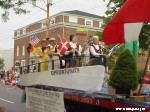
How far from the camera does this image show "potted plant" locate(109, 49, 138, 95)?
6.11m

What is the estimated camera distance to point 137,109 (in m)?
5.20

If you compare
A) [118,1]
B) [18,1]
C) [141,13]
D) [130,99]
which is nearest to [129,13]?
[141,13]

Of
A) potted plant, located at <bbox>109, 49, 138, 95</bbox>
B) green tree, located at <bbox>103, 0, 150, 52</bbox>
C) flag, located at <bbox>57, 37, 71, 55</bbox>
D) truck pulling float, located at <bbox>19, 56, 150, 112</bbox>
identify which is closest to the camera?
truck pulling float, located at <bbox>19, 56, 150, 112</bbox>

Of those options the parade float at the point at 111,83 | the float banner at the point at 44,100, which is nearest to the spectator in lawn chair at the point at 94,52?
the parade float at the point at 111,83

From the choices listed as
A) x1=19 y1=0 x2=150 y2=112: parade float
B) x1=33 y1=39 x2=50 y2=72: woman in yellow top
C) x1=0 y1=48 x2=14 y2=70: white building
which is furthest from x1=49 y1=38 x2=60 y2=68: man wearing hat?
x1=0 y1=48 x2=14 y2=70: white building

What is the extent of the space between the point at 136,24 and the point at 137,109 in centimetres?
170

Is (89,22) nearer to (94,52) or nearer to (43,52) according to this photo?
(43,52)

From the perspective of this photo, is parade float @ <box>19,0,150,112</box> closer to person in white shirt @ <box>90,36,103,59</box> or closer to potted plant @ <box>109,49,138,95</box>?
potted plant @ <box>109,49,138,95</box>

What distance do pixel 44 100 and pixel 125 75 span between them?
250 centimetres

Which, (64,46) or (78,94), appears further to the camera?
(64,46)

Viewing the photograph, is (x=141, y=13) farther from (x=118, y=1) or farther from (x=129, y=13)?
(x=118, y=1)

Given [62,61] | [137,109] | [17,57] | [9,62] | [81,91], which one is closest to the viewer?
[137,109]

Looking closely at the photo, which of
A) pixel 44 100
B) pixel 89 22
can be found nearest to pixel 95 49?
pixel 44 100

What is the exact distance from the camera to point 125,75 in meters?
6.13
